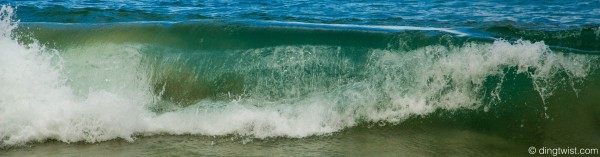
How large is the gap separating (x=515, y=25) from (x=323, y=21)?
3071 millimetres

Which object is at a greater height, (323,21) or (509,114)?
(323,21)

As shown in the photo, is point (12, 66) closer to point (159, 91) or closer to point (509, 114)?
point (159, 91)

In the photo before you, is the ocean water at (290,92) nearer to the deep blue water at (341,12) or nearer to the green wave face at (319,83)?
the green wave face at (319,83)

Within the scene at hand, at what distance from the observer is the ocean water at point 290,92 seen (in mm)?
6242

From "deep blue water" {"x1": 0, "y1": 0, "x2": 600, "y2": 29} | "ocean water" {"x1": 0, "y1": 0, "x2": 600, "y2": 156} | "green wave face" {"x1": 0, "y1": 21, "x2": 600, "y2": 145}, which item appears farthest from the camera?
"deep blue water" {"x1": 0, "y1": 0, "x2": 600, "y2": 29}

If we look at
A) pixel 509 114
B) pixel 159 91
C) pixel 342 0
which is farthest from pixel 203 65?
pixel 342 0

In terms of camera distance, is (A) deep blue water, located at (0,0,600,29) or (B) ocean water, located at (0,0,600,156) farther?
(A) deep blue water, located at (0,0,600,29)

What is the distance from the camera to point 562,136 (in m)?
6.16

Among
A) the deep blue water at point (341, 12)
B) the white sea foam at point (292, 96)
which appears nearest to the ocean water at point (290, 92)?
the white sea foam at point (292, 96)

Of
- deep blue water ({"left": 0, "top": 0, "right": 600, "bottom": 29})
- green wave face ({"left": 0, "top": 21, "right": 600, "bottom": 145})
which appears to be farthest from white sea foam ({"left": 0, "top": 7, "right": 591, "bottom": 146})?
deep blue water ({"left": 0, "top": 0, "right": 600, "bottom": 29})

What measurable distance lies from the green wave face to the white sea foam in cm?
1

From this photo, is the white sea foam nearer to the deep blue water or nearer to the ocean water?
the ocean water

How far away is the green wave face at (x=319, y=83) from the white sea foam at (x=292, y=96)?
0.01 metres

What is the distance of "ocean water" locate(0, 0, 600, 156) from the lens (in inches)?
246
